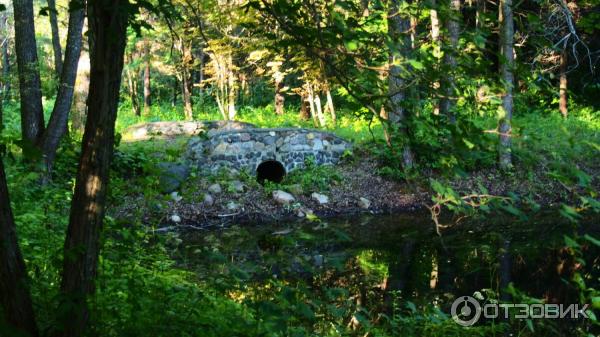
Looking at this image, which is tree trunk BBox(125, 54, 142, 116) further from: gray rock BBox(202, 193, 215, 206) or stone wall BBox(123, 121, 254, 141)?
gray rock BBox(202, 193, 215, 206)

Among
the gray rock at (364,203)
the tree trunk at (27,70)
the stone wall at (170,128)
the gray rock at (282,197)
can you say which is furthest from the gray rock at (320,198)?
the tree trunk at (27,70)

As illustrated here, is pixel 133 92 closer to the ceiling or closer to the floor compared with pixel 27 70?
closer to the ceiling

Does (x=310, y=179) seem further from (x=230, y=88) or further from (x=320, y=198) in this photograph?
(x=230, y=88)

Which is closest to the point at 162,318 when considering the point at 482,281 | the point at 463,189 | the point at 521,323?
the point at 521,323

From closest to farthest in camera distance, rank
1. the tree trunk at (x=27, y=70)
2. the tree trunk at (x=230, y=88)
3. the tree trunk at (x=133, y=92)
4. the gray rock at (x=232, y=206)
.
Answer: the tree trunk at (x=27, y=70)
the gray rock at (x=232, y=206)
the tree trunk at (x=230, y=88)
the tree trunk at (x=133, y=92)

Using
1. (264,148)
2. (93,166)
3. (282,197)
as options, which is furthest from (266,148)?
(93,166)

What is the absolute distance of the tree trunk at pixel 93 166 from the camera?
98.8 inches

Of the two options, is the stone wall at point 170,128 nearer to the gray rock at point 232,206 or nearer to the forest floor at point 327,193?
the forest floor at point 327,193

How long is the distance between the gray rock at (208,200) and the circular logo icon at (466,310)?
22.0ft

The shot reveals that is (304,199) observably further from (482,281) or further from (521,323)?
(521,323)

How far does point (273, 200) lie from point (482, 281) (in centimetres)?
595

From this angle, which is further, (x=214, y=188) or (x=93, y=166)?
(x=214, y=188)

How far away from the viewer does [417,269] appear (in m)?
8.57

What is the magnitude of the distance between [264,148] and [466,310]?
884cm
